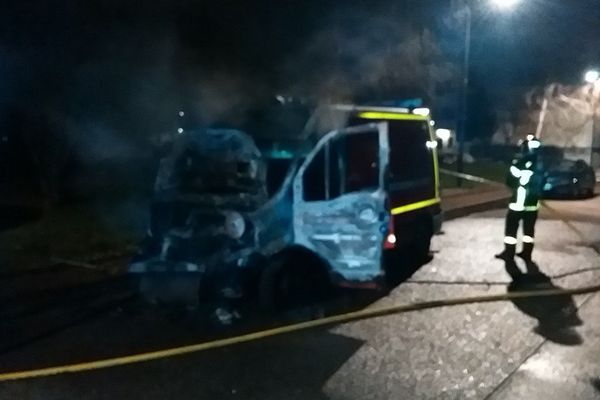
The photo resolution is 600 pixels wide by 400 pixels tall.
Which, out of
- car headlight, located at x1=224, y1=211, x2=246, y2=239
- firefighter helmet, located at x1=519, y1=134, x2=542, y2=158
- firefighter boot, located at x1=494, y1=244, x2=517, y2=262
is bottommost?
firefighter boot, located at x1=494, y1=244, x2=517, y2=262

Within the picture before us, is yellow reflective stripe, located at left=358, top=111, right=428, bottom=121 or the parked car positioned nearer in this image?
yellow reflective stripe, located at left=358, top=111, right=428, bottom=121

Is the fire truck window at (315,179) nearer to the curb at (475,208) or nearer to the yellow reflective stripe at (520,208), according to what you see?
the yellow reflective stripe at (520,208)

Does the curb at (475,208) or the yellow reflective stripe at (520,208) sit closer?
the yellow reflective stripe at (520,208)

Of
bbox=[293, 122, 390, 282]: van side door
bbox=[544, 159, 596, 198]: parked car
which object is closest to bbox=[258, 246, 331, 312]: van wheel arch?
bbox=[293, 122, 390, 282]: van side door

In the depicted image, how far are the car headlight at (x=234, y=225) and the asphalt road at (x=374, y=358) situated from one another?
3.29 feet

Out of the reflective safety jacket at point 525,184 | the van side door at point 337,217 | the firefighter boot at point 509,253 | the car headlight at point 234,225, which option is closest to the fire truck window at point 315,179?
the van side door at point 337,217

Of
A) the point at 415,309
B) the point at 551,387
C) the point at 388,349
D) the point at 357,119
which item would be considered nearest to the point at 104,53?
the point at 357,119

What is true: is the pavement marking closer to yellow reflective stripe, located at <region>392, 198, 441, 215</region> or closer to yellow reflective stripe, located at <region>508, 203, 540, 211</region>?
yellow reflective stripe, located at <region>392, 198, 441, 215</region>

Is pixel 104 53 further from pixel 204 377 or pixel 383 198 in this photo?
pixel 204 377

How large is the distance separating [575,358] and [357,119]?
3.49 meters

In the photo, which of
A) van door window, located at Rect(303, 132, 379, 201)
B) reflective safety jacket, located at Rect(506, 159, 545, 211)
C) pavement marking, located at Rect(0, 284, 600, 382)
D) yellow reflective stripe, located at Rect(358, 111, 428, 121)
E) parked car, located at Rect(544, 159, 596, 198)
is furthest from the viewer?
parked car, located at Rect(544, 159, 596, 198)

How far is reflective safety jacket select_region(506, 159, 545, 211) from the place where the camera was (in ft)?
40.8

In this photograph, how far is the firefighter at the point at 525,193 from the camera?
12.4 m

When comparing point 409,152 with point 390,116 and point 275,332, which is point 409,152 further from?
point 275,332
